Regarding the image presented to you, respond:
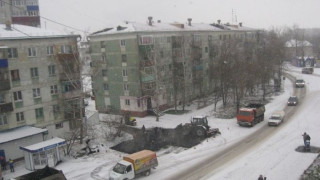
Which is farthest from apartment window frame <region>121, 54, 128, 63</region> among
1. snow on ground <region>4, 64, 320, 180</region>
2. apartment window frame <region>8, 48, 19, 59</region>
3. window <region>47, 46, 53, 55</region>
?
A: apartment window frame <region>8, 48, 19, 59</region>

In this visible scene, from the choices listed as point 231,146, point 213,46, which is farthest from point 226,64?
point 231,146

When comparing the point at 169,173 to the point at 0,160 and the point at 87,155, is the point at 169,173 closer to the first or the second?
the point at 87,155

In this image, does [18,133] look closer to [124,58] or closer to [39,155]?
[39,155]

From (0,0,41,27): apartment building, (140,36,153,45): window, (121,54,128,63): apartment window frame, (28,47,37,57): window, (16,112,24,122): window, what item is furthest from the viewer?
(0,0,41,27): apartment building

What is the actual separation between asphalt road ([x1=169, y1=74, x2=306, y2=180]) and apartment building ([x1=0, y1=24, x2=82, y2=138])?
14.1 metres

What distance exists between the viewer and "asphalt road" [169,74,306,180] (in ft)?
81.5

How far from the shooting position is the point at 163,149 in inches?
1219

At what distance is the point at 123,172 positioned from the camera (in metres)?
23.4

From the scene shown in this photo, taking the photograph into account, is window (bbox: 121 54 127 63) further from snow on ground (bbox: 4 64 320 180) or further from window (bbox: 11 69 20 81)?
window (bbox: 11 69 20 81)

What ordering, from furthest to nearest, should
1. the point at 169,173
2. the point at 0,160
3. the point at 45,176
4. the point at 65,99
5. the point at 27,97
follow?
the point at 65,99 → the point at 27,97 → the point at 0,160 → the point at 169,173 → the point at 45,176

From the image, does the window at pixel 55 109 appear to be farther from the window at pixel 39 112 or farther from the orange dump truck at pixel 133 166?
the orange dump truck at pixel 133 166

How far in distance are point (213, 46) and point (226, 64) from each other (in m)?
12.0

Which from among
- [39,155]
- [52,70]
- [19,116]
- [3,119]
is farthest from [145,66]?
[39,155]

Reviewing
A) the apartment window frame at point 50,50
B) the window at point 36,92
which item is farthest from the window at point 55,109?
the apartment window frame at point 50,50
